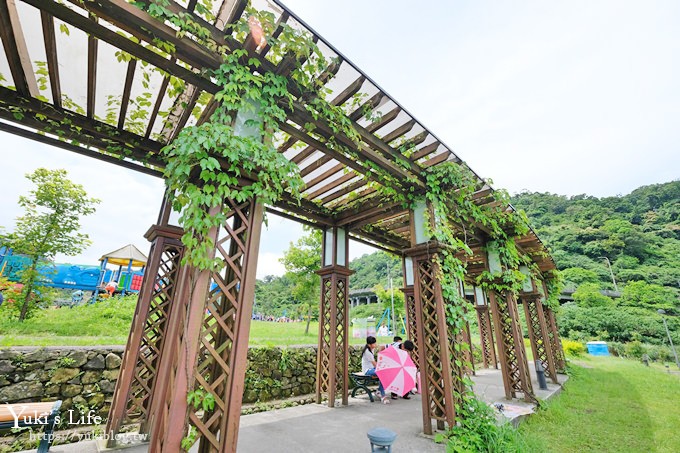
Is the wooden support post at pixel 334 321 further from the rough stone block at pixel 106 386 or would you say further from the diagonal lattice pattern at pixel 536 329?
the diagonal lattice pattern at pixel 536 329

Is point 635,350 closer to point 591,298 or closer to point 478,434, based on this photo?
point 591,298

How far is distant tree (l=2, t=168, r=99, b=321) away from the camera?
20.8ft

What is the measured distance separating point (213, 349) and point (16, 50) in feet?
10.7

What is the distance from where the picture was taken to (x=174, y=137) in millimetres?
3711

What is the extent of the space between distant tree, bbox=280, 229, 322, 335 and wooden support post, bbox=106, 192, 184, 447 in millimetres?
7508

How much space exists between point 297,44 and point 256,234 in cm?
170

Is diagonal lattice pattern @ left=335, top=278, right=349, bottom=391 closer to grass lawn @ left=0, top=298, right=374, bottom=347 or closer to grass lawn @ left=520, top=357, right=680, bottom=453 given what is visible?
grass lawn @ left=0, top=298, right=374, bottom=347

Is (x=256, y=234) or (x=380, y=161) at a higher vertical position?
(x=380, y=161)

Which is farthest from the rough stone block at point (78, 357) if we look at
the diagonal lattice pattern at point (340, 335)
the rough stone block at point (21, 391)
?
the diagonal lattice pattern at point (340, 335)

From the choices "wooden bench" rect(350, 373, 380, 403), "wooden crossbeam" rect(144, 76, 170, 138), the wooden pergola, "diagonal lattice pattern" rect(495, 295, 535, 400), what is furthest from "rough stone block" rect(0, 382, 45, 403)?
"diagonal lattice pattern" rect(495, 295, 535, 400)

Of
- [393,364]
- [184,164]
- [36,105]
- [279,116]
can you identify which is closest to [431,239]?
[393,364]

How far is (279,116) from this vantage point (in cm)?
265

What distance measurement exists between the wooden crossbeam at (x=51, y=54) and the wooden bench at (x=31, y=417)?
3220 millimetres

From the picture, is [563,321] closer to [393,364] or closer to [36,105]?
[393,364]
